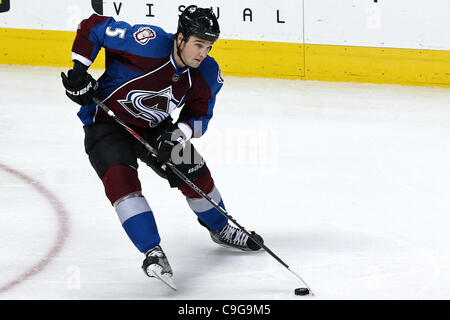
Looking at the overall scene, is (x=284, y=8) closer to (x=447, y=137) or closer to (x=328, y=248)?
(x=447, y=137)

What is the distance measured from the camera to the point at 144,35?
339 cm

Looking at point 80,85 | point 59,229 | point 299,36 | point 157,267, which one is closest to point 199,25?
point 80,85

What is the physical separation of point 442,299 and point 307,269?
22.3 inches

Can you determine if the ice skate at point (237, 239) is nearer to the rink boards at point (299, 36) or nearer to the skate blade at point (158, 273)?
the skate blade at point (158, 273)

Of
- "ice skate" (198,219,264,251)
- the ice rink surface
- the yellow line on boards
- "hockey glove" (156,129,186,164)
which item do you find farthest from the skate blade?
the yellow line on boards

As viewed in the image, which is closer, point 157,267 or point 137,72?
point 157,267

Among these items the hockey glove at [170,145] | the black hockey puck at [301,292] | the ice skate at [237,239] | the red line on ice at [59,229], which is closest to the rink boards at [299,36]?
the red line on ice at [59,229]

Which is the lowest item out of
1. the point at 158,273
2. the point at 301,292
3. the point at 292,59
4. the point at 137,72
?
the point at 301,292

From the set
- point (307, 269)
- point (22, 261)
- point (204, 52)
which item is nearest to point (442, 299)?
point (307, 269)

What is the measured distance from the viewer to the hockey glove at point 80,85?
130 inches

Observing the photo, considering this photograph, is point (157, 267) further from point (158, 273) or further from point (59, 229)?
point (59, 229)

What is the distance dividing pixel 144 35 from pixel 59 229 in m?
1.02

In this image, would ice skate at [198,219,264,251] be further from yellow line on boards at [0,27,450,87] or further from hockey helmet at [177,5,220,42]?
yellow line on boards at [0,27,450,87]

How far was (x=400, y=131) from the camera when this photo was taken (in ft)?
18.4
